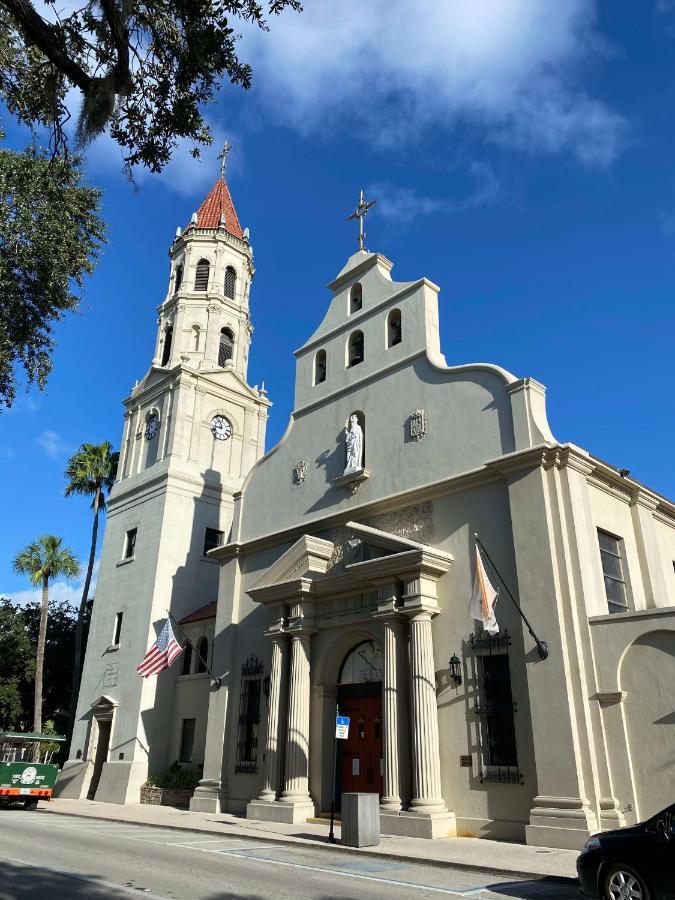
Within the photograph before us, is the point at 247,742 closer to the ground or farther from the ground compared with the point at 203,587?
closer to the ground

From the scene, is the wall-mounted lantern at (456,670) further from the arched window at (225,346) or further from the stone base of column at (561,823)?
the arched window at (225,346)

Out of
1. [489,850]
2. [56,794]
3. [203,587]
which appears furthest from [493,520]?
[56,794]

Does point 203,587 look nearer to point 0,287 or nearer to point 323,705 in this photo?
point 323,705

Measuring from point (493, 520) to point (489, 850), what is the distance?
6824 millimetres

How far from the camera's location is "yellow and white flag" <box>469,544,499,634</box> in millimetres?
14371

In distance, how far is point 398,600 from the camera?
17.3 metres

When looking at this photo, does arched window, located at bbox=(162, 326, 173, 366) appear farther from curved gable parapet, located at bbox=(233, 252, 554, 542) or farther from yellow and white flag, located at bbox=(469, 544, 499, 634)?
yellow and white flag, located at bbox=(469, 544, 499, 634)

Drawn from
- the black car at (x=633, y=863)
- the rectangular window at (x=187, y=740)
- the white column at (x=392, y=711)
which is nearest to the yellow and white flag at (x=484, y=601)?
the white column at (x=392, y=711)

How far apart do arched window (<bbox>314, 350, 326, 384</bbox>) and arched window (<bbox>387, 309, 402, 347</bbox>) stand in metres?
3.10

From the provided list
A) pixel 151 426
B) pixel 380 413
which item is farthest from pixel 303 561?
pixel 151 426

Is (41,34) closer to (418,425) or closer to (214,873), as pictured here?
(214,873)

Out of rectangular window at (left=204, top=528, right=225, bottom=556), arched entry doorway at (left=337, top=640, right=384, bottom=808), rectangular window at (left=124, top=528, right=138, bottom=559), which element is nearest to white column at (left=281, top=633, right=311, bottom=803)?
arched entry doorway at (left=337, top=640, right=384, bottom=808)

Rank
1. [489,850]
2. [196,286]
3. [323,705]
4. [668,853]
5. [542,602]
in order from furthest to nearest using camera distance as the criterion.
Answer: [196,286]
[323,705]
[542,602]
[489,850]
[668,853]

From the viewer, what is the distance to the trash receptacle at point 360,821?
13164 mm
